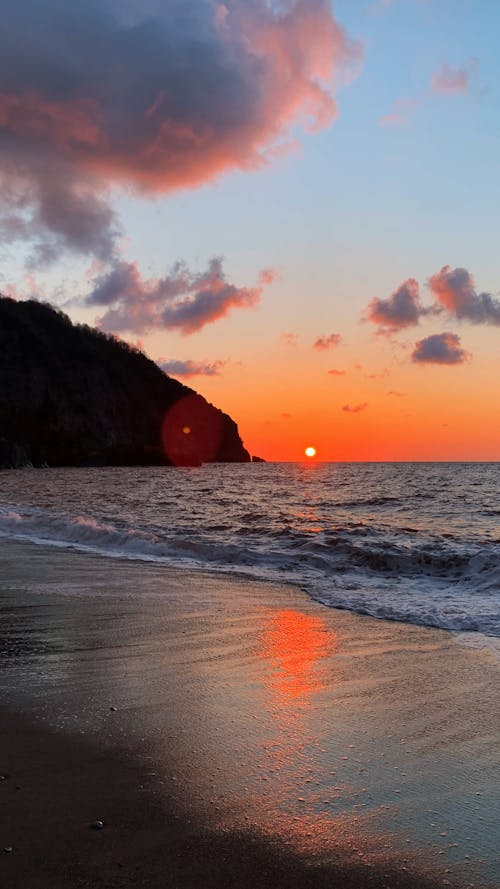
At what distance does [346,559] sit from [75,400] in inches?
5059

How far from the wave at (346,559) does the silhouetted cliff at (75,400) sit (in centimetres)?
10081

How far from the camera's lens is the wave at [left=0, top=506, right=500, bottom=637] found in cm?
901

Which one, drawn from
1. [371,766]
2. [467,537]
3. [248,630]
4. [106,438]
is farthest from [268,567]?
[106,438]

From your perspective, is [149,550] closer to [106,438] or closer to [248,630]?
[248,630]

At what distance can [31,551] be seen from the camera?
14219mm

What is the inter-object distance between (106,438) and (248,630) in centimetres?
13467

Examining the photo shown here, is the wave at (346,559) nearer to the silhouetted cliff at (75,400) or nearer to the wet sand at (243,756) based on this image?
the wet sand at (243,756)

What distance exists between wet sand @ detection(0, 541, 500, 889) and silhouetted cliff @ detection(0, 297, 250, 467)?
11293 centimetres

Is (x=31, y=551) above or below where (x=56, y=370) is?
below

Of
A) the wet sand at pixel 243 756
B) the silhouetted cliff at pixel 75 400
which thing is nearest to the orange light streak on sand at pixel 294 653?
the wet sand at pixel 243 756

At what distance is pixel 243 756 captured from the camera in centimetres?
364

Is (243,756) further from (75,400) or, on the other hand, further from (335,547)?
(75,400)

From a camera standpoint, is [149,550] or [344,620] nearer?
[344,620]

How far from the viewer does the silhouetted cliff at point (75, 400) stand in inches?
4978
